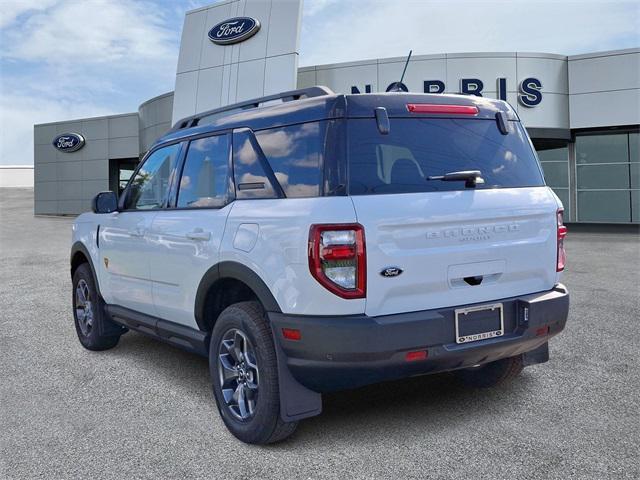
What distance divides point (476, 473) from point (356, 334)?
92 centimetres

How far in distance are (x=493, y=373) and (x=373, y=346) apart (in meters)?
1.65

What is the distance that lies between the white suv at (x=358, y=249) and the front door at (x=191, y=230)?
0.02 meters

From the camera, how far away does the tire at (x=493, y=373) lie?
13.0 feet

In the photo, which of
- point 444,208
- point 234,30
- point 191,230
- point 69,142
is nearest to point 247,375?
point 191,230

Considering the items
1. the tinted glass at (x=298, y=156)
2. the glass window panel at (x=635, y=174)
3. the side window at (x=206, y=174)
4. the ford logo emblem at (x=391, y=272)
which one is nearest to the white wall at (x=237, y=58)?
the glass window panel at (x=635, y=174)

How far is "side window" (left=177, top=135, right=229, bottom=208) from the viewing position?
3.67 metres

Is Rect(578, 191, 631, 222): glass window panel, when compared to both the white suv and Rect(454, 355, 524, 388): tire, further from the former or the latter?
the white suv

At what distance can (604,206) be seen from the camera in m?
22.9

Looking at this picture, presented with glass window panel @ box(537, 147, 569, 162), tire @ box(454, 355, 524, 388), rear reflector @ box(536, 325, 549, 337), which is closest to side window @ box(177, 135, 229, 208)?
rear reflector @ box(536, 325, 549, 337)

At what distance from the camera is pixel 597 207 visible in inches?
904

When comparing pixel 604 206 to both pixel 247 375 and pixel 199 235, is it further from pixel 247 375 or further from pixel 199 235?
pixel 247 375

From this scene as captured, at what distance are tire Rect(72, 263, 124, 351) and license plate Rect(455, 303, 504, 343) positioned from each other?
350 cm

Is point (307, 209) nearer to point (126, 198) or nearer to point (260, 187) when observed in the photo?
point (260, 187)

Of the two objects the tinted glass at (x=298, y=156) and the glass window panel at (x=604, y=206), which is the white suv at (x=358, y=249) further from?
the glass window panel at (x=604, y=206)
